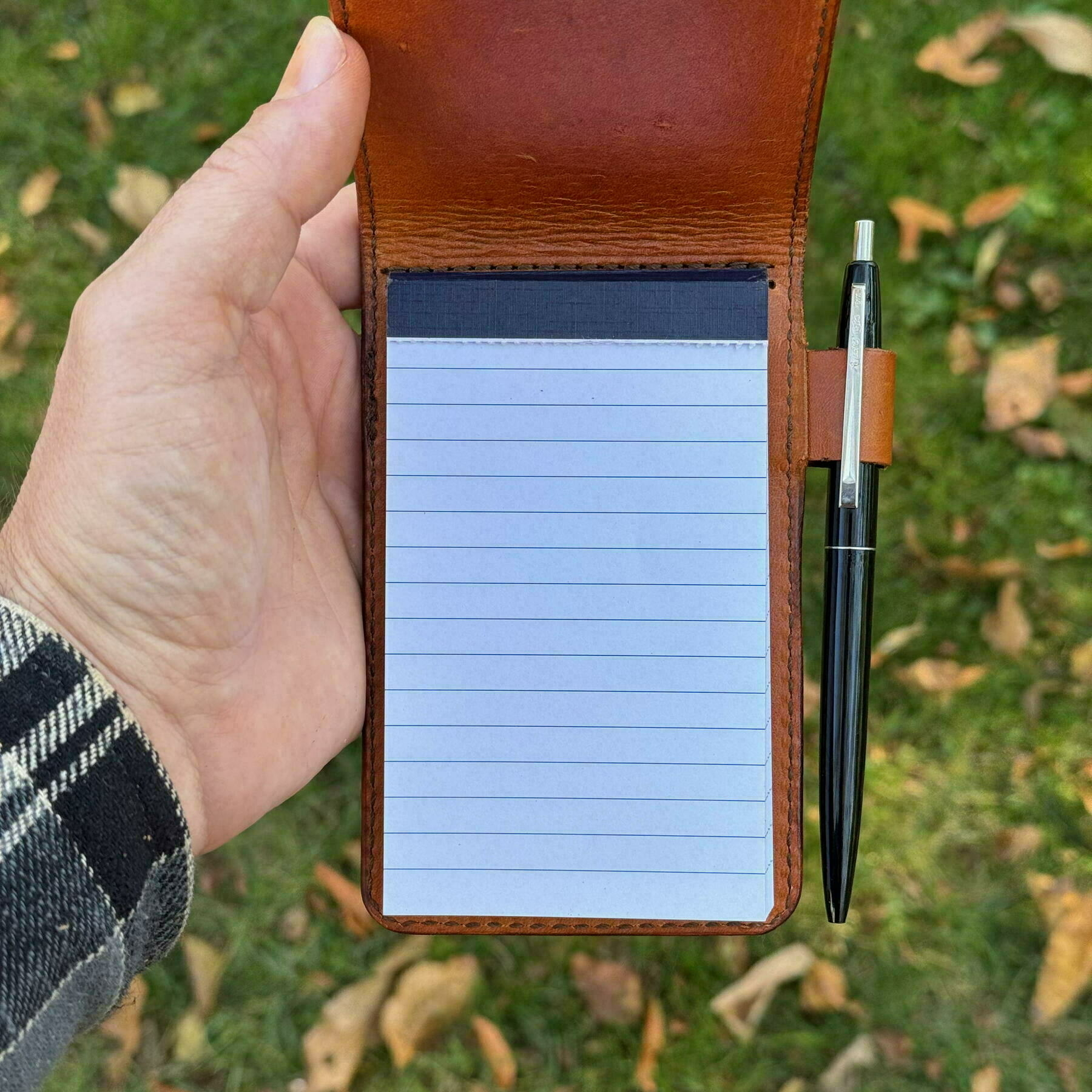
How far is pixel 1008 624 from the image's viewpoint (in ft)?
6.12

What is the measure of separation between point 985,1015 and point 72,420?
178 centimetres

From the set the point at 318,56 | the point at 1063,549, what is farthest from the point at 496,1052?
the point at 318,56

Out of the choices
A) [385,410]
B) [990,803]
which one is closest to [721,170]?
[385,410]

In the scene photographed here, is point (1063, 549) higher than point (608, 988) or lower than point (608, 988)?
higher

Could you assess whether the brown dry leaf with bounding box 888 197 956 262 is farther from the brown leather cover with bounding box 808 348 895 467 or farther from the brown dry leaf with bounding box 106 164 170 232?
the brown dry leaf with bounding box 106 164 170 232

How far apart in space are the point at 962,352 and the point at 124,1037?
2.05 m

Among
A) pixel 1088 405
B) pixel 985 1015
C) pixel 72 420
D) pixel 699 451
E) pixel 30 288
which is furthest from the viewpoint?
pixel 30 288

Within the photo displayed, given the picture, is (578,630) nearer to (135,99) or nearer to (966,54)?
(966,54)

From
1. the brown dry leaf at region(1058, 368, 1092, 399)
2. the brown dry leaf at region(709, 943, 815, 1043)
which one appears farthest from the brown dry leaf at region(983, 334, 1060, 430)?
the brown dry leaf at region(709, 943, 815, 1043)

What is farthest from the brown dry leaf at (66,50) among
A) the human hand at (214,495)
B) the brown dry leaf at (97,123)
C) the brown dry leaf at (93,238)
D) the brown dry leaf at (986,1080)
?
the brown dry leaf at (986,1080)

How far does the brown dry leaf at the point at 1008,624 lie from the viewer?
1.86 meters

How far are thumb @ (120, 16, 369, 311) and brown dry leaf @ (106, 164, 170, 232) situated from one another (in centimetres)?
92

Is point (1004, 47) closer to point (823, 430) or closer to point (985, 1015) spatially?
point (823, 430)

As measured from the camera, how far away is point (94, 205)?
2.09m
